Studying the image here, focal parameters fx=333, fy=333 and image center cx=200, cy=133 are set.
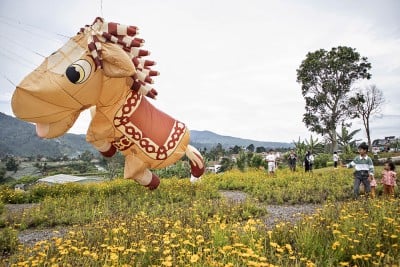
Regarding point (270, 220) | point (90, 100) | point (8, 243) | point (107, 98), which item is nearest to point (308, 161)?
point (270, 220)

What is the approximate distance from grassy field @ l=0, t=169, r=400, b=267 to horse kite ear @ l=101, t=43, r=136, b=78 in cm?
254

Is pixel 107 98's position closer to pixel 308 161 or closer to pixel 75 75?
pixel 75 75

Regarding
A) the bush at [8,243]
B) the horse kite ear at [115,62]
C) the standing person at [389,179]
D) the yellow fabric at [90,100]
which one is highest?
the horse kite ear at [115,62]

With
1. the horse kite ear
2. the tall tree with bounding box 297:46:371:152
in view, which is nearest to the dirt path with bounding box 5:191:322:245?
the horse kite ear

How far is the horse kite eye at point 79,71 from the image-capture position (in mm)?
5578

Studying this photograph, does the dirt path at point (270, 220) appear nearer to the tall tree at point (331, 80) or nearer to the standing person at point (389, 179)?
the standing person at point (389, 179)

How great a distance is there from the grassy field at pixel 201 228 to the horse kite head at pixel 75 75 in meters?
1.97

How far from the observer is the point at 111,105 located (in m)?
6.68

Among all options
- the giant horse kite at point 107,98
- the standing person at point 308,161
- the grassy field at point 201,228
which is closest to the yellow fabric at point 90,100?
the giant horse kite at point 107,98

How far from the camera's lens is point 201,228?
4.75 metres

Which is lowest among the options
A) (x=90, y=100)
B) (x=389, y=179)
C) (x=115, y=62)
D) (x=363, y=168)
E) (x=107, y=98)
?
(x=389, y=179)

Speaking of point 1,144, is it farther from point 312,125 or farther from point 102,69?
point 102,69

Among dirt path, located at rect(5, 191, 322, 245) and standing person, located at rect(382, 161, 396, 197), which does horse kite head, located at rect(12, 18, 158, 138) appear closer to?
dirt path, located at rect(5, 191, 322, 245)

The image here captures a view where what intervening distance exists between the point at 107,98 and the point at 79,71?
0.96 m
